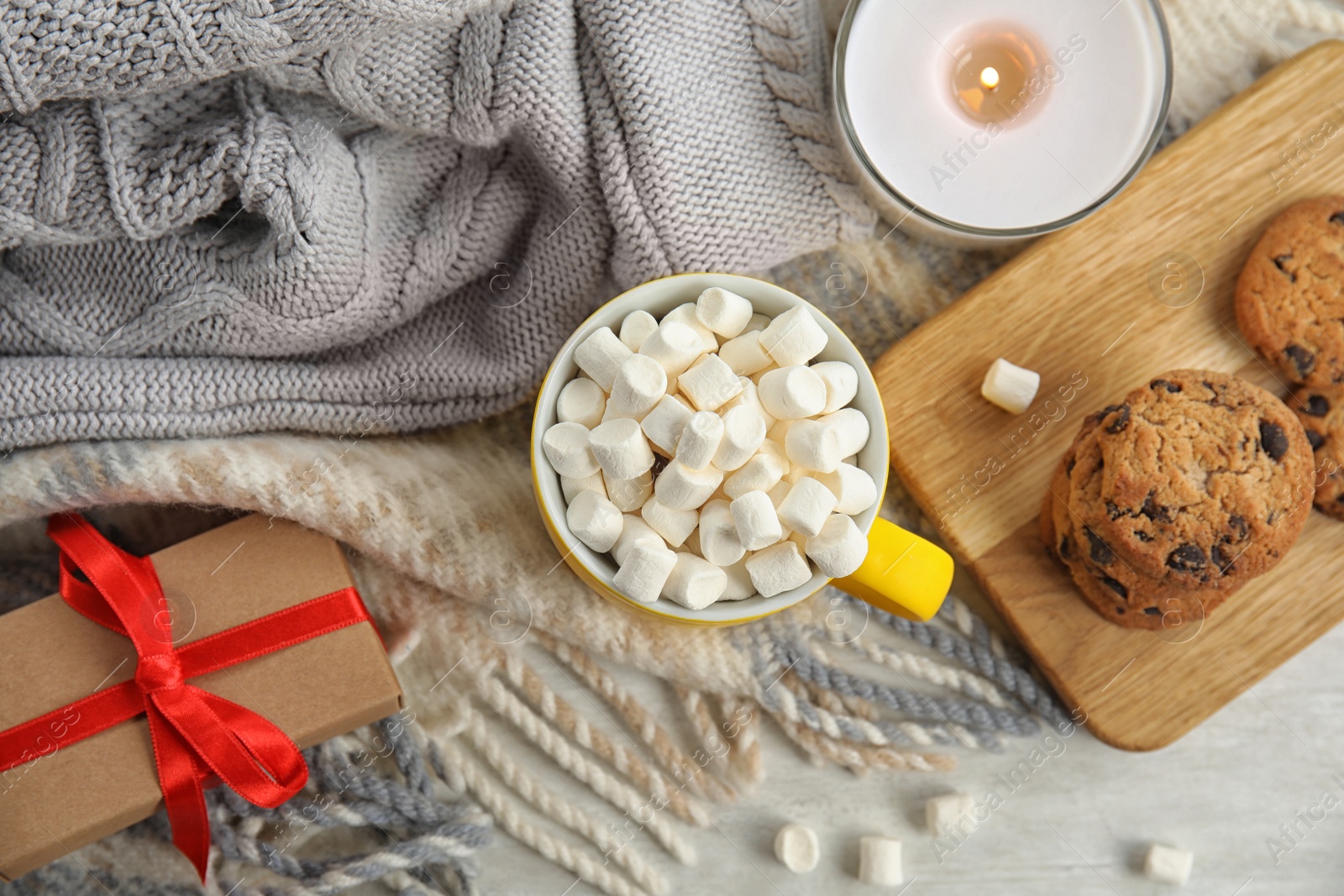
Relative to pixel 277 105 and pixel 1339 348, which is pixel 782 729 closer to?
pixel 1339 348

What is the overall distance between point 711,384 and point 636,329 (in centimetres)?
7

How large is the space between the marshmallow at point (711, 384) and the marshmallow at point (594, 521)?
0.08 m

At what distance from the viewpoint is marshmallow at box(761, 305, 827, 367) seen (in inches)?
22.5

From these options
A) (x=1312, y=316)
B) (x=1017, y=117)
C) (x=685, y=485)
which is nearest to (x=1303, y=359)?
(x=1312, y=316)

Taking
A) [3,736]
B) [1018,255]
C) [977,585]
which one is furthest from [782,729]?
[3,736]

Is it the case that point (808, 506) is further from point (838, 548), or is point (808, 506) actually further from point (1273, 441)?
point (1273, 441)

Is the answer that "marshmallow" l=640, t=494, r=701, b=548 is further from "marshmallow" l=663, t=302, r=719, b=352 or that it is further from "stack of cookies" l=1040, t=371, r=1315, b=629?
"stack of cookies" l=1040, t=371, r=1315, b=629

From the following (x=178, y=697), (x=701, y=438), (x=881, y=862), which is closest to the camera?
(x=701, y=438)

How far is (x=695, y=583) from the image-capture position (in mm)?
564

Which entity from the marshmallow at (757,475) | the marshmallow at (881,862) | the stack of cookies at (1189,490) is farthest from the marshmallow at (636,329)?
the marshmallow at (881,862)

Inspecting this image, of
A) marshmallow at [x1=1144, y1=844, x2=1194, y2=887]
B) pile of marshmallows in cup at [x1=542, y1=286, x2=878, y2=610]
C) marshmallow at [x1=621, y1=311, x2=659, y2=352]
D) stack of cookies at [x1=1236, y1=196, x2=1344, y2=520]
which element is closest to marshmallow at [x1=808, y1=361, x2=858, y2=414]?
pile of marshmallows in cup at [x1=542, y1=286, x2=878, y2=610]

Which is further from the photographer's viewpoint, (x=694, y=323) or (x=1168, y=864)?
(x=1168, y=864)

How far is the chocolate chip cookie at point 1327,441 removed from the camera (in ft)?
2.30

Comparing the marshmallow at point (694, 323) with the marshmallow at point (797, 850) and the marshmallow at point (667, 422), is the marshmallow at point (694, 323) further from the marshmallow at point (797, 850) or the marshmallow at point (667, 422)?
the marshmallow at point (797, 850)
